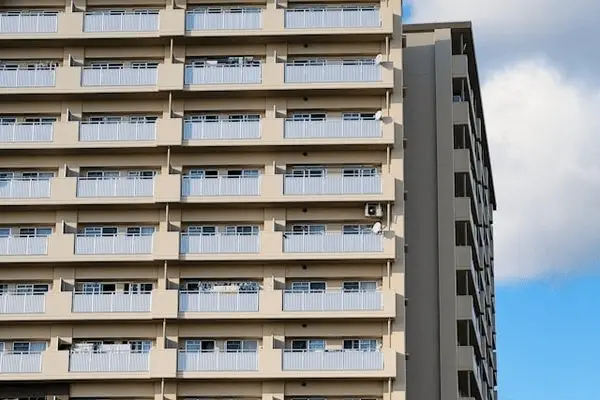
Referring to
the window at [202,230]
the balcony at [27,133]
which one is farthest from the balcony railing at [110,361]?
the balcony at [27,133]

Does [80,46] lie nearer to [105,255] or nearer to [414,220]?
[105,255]

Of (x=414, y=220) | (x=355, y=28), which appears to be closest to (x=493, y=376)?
(x=414, y=220)

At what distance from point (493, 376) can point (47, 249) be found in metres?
39.5

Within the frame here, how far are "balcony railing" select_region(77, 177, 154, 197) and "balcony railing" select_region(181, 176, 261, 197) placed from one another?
168 cm

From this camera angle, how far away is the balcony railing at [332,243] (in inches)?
2295

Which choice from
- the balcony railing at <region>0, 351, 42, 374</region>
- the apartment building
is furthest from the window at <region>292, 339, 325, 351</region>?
the balcony railing at <region>0, 351, 42, 374</region>

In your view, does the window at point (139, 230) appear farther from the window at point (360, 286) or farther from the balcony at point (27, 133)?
the window at point (360, 286)

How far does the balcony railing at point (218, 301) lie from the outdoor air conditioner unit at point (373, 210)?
5837 millimetres

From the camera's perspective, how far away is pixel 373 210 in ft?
192

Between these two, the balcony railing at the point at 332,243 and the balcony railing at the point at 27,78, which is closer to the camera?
the balcony railing at the point at 332,243

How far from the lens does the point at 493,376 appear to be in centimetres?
8962

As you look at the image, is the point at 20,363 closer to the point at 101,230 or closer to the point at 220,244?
the point at 101,230

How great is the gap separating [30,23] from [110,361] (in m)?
15.6

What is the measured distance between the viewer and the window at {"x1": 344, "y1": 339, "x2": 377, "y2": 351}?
5802cm
